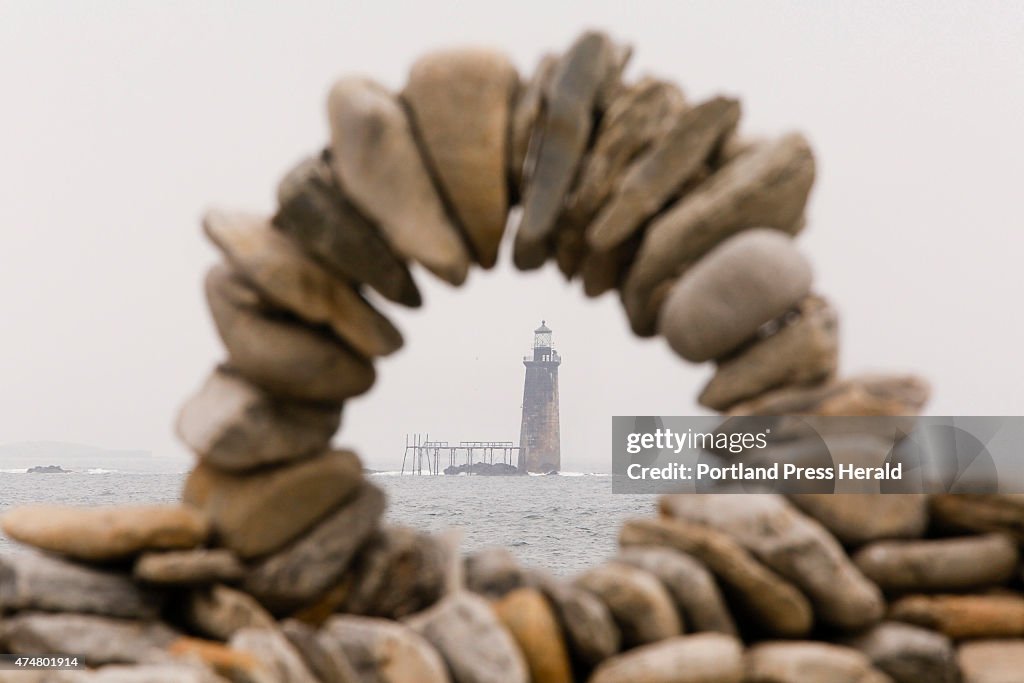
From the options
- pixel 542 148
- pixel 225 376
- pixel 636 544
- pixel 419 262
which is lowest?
pixel 636 544

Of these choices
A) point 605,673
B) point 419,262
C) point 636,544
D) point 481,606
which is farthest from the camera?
point 419,262

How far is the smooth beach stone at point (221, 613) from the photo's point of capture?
A: 453 cm

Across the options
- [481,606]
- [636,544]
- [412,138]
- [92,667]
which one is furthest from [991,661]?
[92,667]

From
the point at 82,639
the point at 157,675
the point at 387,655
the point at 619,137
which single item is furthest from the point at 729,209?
the point at 82,639

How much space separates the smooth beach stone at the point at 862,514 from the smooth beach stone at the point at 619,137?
5.88 ft

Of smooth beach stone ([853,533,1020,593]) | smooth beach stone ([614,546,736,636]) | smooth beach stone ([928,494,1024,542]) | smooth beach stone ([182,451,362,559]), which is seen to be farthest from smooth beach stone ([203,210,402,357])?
smooth beach stone ([928,494,1024,542])

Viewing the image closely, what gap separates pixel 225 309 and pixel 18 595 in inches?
64.3

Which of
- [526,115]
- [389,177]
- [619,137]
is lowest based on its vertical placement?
[389,177]

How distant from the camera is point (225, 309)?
5000mm

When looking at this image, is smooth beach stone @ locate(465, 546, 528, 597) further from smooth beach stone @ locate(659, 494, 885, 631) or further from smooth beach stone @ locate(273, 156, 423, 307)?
smooth beach stone @ locate(273, 156, 423, 307)

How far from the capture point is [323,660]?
3.89m

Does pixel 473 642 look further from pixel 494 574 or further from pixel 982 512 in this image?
pixel 982 512

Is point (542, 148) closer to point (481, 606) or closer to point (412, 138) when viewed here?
point (412, 138)

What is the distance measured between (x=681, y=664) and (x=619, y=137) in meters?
2.57
